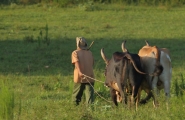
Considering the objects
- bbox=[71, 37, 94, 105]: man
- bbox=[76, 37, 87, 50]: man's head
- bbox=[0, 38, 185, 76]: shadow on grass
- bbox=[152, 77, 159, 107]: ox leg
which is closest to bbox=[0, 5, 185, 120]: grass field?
bbox=[0, 38, 185, 76]: shadow on grass

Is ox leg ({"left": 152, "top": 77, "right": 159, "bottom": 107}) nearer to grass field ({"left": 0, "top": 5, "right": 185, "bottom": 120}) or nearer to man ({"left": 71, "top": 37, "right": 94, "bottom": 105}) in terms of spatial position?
grass field ({"left": 0, "top": 5, "right": 185, "bottom": 120})

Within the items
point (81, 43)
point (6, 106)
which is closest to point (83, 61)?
point (81, 43)

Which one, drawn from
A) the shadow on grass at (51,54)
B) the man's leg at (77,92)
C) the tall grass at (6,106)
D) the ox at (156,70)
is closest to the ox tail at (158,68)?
the ox at (156,70)

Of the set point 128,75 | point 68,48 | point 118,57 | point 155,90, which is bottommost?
point 68,48

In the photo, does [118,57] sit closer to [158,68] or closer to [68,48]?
[158,68]

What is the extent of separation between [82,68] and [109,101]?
689mm

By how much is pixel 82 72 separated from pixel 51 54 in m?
7.17

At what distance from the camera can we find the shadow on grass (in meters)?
14.5

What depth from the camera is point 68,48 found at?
17625 millimetres

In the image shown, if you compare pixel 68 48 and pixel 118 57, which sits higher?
pixel 118 57

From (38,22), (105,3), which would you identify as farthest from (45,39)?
(105,3)

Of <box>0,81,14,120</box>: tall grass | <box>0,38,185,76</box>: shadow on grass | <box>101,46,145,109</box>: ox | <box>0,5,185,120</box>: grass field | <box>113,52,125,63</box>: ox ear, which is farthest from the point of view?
<box>0,38,185,76</box>: shadow on grass

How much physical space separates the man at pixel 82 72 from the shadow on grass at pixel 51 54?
437cm

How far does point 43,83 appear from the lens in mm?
12727
